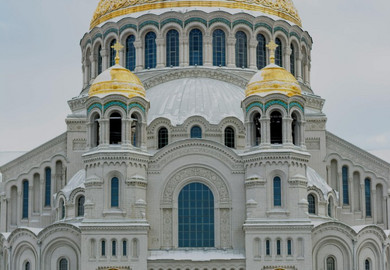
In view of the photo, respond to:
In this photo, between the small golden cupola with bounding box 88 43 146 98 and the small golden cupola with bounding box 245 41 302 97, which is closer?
the small golden cupola with bounding box 245 41 302 97

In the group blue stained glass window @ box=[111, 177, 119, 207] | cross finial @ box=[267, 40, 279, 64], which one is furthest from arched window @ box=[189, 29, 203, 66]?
blue stained glass window @ box=[111, 177, 119, 207]

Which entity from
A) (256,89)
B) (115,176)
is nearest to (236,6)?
(256,89)

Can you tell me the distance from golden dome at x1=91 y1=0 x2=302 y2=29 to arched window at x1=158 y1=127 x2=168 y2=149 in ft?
29.4

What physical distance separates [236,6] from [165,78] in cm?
583

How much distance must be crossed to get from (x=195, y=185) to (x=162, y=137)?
4.00m

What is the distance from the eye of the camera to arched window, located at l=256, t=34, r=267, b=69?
51.1 m

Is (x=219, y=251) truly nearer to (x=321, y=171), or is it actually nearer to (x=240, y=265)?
(x=240, y=265)

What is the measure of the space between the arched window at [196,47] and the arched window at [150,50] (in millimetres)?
1984

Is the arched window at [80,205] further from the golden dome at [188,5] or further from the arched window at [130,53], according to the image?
the golden dome at [188,5]

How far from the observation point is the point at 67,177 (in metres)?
47.4

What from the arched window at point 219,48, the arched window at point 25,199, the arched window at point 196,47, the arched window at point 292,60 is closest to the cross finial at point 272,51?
the arched window at point 219,48

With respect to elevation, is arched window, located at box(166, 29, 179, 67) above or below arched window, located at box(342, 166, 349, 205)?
above

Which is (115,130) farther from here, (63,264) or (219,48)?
(219,48)

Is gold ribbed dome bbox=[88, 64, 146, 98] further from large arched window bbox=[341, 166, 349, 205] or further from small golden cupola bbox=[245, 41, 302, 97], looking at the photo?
large arched window bbox=[341, 166, 349, 205]
